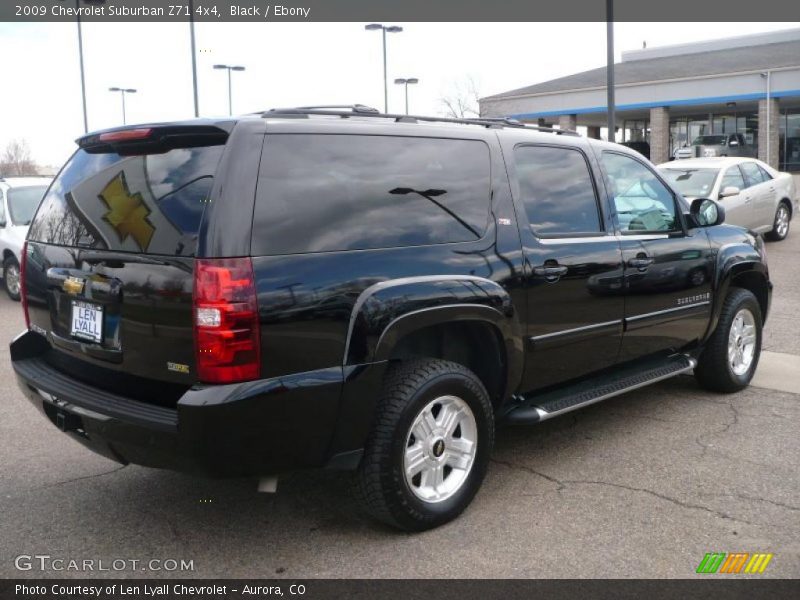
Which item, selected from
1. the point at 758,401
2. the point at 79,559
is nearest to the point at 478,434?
the point at 79,559

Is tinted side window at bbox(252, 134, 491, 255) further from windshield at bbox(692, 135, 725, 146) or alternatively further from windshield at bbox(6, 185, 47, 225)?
windshield at bbox(692, 135, 725, 146)

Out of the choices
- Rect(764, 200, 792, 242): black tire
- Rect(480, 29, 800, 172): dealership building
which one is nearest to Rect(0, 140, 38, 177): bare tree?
Rect(480, 29, 800, 172): dealership building

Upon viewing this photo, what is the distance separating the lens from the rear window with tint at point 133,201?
Result: 10.9ft

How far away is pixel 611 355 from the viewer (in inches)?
195

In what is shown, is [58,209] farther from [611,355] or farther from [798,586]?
[798,586]

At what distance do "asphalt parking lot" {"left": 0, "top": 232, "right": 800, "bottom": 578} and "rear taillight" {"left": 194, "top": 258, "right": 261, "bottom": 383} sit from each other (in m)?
0.93

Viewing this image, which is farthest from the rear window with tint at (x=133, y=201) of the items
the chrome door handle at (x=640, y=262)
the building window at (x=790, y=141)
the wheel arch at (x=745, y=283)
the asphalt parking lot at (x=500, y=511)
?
the building window at (x=790, y=141)

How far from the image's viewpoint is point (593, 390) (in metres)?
4.75

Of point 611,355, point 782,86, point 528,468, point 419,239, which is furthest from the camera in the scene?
point 782,86

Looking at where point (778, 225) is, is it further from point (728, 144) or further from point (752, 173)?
point (728, 144)

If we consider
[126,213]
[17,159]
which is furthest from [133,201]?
[17,159]

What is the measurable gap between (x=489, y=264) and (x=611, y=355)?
1.31 meters

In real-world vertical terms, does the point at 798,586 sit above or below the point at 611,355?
below

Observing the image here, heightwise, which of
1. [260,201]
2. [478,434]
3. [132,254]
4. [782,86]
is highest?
[782,86]
